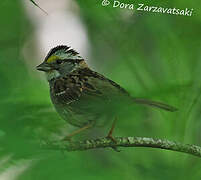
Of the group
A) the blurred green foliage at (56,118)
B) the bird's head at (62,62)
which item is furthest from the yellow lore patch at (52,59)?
the blurred green foliage at (56,118)

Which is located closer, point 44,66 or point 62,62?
point 44,66

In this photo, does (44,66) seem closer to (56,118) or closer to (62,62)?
(62,62)

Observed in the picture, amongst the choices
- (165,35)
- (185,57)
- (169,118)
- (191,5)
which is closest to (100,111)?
(169,118)

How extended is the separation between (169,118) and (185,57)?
167 millimetres

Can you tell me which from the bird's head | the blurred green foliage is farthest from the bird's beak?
the blurred green foliage

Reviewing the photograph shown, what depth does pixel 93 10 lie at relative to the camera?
2.65ft

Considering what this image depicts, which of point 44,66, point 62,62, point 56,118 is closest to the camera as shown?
point 56,118

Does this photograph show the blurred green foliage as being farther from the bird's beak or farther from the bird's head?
the bird's head

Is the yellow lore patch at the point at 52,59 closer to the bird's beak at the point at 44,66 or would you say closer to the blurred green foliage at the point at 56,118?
the bird's beak at the point at 44,66

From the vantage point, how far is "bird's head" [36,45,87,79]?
112 centimetres

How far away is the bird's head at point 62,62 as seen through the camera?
1116mm

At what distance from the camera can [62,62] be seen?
132 centimetres

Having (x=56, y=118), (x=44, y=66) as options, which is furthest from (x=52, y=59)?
(x=56, y=118)

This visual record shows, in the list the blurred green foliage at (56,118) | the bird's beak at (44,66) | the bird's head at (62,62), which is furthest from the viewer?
the bird's head at (62,62)
